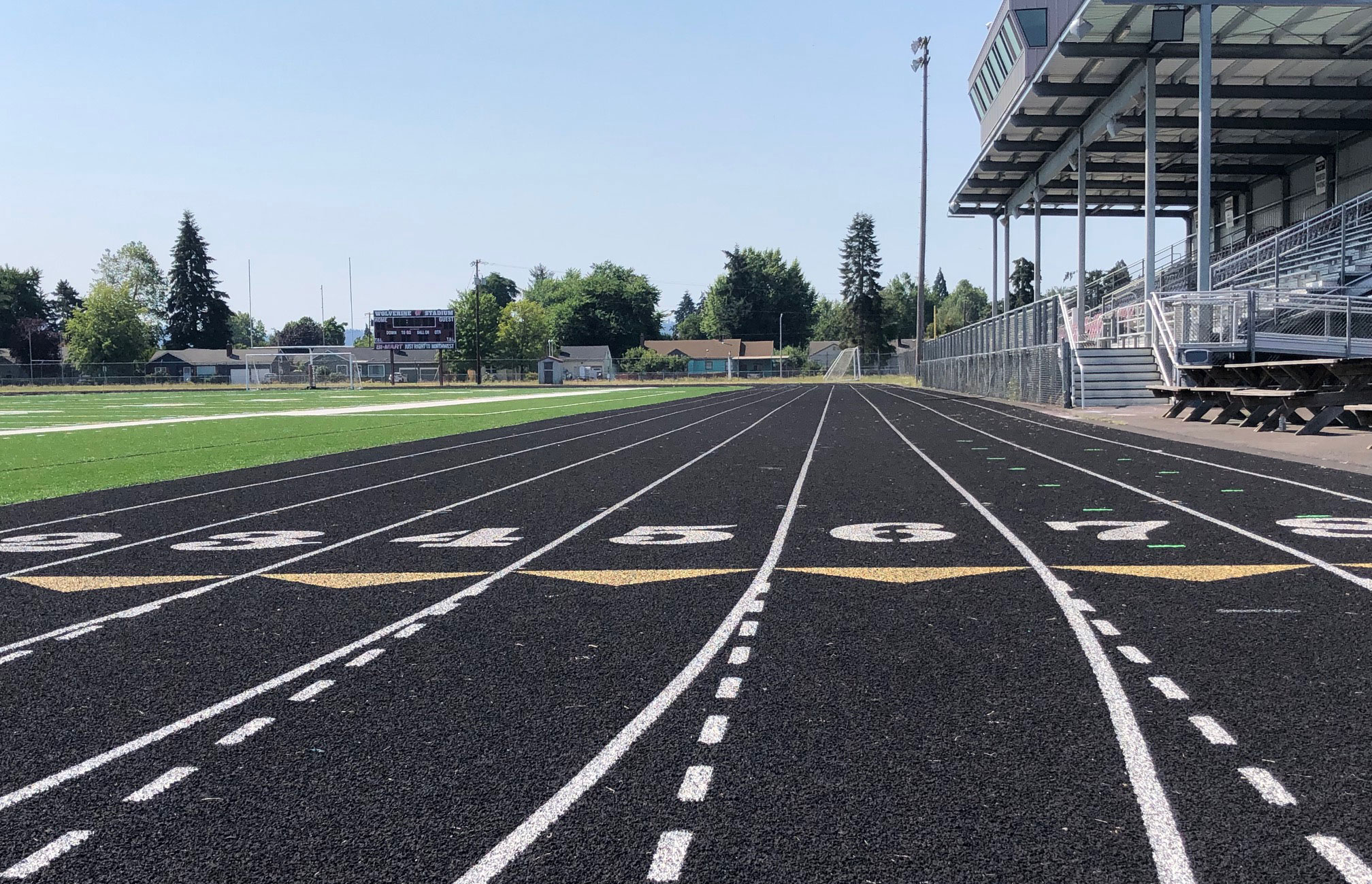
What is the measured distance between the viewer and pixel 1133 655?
515cm

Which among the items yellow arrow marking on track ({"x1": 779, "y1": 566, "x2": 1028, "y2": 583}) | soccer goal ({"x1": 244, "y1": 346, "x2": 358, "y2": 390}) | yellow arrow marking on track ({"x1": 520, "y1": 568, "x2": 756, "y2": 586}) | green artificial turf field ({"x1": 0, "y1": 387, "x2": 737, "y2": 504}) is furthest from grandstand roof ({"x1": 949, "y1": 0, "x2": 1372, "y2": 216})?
soccer goal ({"x1": 244, "y1": 346, "x2": 358, "y2": 390})

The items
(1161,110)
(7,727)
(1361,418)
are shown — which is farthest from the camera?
(1161,110)

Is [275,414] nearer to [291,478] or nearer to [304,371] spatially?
[291,478]

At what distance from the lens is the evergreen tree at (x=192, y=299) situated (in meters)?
114

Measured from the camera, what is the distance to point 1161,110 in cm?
3438

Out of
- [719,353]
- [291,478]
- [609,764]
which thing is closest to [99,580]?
[609,764]

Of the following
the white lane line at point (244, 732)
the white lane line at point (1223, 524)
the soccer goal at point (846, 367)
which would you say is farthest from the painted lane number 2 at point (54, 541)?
the soccer goal at point (846, 367)

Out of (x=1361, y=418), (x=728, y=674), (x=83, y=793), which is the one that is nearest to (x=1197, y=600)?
(x=728, y=674)

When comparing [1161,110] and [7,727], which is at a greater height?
[1161,110]

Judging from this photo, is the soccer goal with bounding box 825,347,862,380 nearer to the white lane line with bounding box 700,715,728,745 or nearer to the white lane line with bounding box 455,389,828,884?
the white lane line with bounding box 455,389,828,884

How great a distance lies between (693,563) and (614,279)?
129m

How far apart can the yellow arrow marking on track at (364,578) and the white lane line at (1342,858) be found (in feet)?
14.5

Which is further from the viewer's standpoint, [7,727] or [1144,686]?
[1144,686]

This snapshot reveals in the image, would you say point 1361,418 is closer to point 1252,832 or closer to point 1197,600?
point 1197,600
